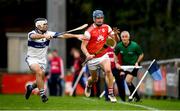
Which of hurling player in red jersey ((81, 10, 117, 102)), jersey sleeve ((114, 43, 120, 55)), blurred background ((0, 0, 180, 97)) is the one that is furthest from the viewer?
blurred background ((0, 0, 180, 97))

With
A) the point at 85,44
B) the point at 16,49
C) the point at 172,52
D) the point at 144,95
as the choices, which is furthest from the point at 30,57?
the point at 16,49

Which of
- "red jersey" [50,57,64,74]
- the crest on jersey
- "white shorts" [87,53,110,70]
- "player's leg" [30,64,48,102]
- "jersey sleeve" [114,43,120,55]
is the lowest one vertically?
"red jersey" [50,57,64,74]

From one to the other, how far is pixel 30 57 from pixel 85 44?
4.90 feet

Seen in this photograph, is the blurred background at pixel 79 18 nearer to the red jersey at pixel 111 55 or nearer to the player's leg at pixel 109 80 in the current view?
the red jersey at pixel 111 55

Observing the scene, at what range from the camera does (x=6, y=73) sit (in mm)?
47844

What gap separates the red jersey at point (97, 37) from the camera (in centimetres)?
2456

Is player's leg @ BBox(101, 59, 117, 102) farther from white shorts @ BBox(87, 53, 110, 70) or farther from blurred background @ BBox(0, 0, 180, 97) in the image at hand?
blurred background @ BBox(0, 0, 180, 97)

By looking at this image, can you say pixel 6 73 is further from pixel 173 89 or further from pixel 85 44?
pixel 85 44

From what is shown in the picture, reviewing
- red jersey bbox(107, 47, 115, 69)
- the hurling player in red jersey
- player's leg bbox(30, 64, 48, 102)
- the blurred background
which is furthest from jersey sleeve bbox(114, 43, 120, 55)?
the blurred background

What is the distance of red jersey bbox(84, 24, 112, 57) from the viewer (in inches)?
967

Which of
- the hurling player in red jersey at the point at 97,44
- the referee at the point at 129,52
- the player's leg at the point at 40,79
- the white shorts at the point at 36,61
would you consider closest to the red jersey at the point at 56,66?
the referee at the point at 129,52

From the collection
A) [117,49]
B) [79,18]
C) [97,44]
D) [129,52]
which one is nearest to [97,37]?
[97,44]

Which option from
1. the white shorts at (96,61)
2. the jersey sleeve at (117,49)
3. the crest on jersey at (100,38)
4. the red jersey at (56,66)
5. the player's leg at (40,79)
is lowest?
the red jersey at (56,66)

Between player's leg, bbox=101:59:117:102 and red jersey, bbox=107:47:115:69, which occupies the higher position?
red jersey, bbox=107:47:115:69
